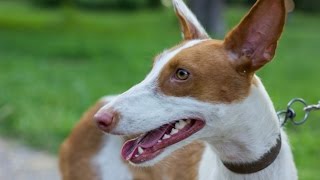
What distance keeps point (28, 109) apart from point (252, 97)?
20.3 feet

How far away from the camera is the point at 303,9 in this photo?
45.1 meters

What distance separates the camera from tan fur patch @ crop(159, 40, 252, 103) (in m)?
4.04

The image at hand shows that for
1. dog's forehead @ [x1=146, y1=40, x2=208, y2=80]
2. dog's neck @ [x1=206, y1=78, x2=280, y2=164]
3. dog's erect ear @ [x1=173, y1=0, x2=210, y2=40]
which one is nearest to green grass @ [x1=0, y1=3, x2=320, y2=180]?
dog's erect ear @ [x1=173, y1=0, x2=210, y2=40]

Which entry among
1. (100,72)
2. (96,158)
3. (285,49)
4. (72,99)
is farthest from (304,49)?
(96,158)

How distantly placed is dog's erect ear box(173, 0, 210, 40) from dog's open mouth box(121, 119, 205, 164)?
0.61 meters

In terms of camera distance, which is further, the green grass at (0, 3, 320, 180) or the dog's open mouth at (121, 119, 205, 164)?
the green grass at (0, 3, 320, 180)

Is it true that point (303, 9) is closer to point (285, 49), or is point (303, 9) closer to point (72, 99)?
point (285, 49)

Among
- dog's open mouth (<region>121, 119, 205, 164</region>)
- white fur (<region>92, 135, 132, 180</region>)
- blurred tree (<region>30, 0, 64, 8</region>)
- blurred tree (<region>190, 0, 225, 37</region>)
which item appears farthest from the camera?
blurred tree (<region>30, 0, 64, 8</region>)

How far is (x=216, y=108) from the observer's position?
13.3 ft

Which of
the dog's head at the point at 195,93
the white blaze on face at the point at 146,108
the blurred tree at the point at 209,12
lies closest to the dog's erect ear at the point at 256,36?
the dog's head at the point at 195,93

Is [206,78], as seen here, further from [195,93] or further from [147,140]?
[147,140]

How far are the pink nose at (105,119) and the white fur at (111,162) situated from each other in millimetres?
1035

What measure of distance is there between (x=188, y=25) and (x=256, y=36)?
0.55 m

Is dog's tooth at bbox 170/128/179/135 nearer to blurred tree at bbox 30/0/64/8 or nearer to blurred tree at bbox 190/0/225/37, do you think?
blurred tree at bbox 190/0/225/37
